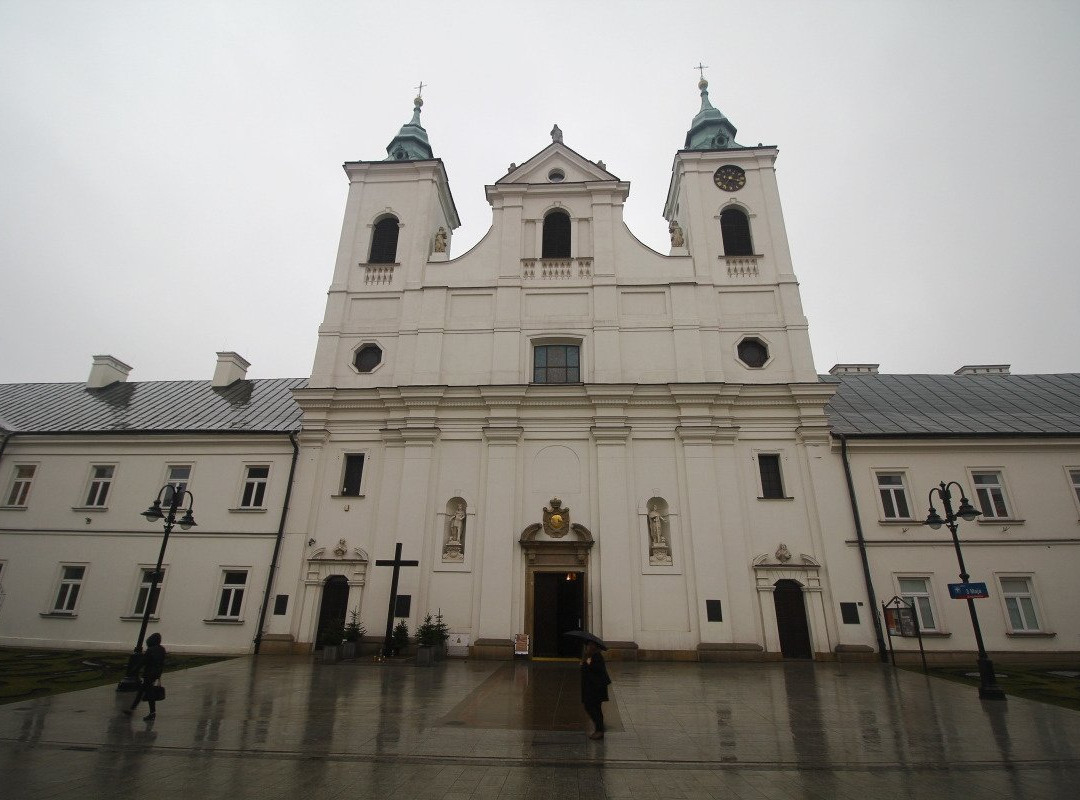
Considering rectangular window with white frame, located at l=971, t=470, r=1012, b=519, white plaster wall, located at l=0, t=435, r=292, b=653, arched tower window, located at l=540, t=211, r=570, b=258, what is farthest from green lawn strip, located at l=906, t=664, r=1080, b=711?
white plaster wall, located at l=0, t=435, r=292, b=653

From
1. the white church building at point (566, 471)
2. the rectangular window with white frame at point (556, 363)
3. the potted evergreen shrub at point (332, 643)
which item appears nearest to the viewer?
the potted evergreen shrub at point (332, 643)

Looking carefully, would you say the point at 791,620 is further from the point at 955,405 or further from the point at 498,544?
the point at 955,405

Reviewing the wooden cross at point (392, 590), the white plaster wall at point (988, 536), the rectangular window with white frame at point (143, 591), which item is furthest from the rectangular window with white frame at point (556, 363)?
the rectangular window with white frame at point (143, 591)

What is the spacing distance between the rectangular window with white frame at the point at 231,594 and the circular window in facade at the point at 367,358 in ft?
28.1

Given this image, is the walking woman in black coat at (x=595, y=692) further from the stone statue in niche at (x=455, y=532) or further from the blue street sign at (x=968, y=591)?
the stone statue in niche at (x=455, y=532)

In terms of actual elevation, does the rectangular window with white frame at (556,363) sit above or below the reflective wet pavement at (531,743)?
above

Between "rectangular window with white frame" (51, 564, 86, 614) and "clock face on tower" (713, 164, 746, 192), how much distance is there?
2960 cm

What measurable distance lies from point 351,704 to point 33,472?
20.9m

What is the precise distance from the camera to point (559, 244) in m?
23.8

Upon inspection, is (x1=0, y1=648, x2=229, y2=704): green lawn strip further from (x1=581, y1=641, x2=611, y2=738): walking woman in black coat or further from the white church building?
(x1=581, y1=641, x2=611, y2=738): walking woman in black coat

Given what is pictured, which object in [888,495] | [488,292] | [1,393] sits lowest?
[888,495]

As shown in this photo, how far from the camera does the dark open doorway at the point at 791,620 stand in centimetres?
1784

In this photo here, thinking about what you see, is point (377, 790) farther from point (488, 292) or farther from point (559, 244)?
point (559, 244)

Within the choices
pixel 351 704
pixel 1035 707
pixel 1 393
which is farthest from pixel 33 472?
pixel 1035 707
